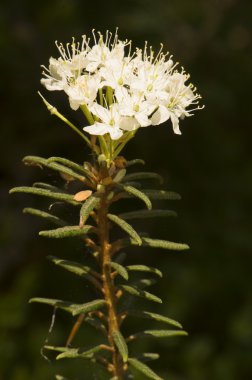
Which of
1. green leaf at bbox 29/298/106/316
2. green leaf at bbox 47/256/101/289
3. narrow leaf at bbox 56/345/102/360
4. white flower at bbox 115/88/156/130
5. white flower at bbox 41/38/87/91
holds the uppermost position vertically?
white flower at bbox 41/38/87/91

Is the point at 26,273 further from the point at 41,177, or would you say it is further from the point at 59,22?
the point at 59,22

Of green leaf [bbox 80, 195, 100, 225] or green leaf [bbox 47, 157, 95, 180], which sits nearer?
green leaf [bbox 80, 195, 100, 225]

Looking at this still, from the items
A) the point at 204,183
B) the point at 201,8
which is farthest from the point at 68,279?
the point at 201,8

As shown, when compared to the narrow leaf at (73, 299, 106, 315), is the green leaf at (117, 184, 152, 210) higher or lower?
higher

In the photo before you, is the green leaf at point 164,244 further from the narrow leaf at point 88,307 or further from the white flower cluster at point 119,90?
the white flower cluster at point 119,90

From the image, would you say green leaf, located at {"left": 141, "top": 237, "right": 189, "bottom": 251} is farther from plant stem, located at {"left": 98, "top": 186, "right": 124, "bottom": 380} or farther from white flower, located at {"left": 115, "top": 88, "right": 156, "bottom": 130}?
white flower, located at {"left": 115, "top": 88, "right": 156, "bottom": 130}

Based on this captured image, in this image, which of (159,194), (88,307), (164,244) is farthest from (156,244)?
(88,307)

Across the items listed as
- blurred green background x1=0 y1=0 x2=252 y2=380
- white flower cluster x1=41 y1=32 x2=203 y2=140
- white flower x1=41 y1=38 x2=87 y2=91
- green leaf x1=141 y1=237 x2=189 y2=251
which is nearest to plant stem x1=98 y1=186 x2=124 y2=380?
green leaf x1=141 y1=237 x2=189 y2=251
